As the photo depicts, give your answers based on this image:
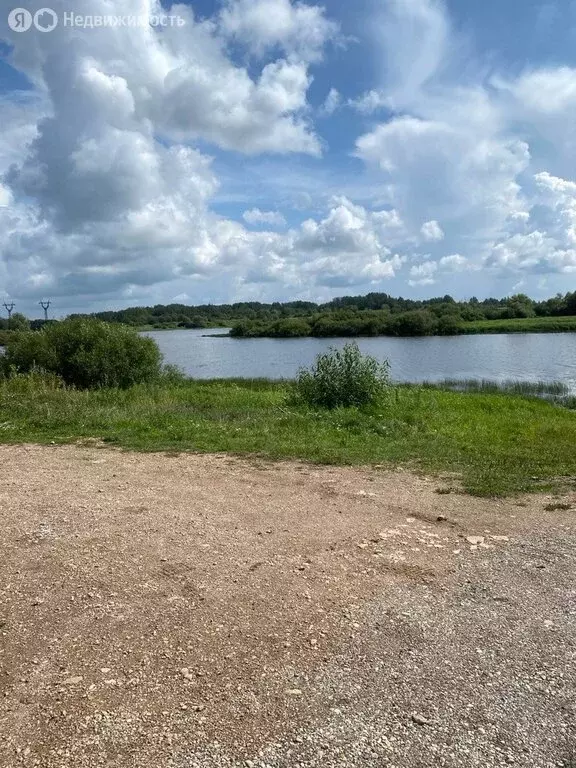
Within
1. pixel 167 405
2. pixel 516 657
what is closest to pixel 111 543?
pixel 516 657

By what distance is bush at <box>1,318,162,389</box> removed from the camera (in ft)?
81.9

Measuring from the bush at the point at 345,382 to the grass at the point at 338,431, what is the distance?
59 centimetres

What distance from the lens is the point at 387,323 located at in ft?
272

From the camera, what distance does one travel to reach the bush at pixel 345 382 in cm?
1620

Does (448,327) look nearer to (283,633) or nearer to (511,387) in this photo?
(511,387)

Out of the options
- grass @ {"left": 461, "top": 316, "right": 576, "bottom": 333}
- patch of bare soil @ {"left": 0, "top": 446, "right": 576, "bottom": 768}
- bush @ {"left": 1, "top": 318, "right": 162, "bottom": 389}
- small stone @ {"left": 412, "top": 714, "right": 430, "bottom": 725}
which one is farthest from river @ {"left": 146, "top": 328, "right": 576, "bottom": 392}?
small stone @ {"left": 412, "top": 714, "right": 430, "bottom": 725}

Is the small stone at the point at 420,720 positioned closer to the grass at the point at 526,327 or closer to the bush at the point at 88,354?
the bush at the point at 88,354

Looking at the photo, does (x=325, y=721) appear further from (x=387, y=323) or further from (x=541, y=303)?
(x=541, y=303)

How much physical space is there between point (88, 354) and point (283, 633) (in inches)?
884

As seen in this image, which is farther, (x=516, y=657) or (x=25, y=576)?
(x=25, y=576)

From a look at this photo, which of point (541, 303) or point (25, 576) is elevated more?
point (541, 303)

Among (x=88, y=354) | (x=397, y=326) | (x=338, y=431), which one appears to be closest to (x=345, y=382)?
(x=338, y=431)

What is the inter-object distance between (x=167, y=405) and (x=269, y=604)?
14298 millimetres

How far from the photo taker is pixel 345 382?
16.2m
